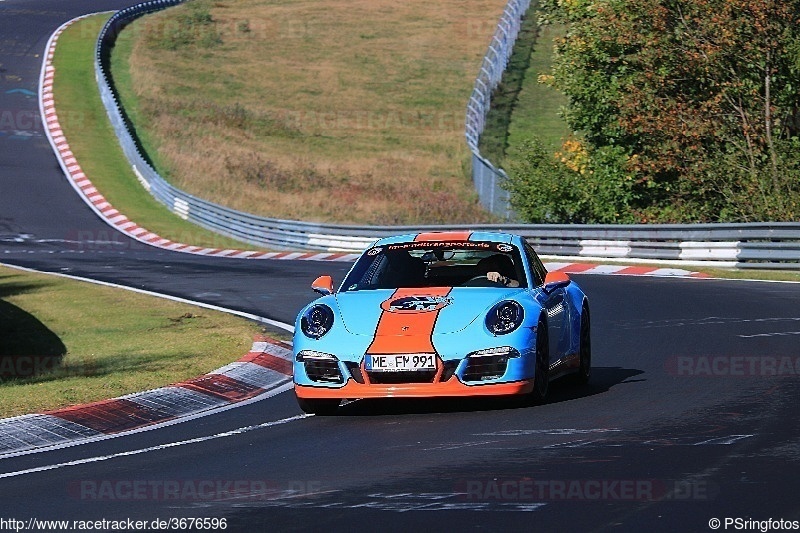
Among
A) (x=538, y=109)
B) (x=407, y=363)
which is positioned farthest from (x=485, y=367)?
(x=538, y=109)

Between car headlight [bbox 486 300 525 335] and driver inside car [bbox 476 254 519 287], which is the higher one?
driver inside car [bbox 476 254 519 287]

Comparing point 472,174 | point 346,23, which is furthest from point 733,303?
point 346,23

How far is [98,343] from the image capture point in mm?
16609

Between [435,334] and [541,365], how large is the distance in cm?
87

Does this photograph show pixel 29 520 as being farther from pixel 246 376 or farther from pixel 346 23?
pixel 346 23

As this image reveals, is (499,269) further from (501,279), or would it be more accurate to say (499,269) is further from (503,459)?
(503,459)

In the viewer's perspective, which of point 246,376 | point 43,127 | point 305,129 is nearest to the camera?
point 246,376

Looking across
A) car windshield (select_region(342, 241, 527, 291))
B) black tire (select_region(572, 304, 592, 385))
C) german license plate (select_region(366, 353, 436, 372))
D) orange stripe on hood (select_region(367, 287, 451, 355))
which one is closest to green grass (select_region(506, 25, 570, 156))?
black tire (select_region(572, 304, 592, 385))

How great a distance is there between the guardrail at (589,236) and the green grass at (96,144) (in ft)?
1.62

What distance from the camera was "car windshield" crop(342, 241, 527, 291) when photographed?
1112 centimetres

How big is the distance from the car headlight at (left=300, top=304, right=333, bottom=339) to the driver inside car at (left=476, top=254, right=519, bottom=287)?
55.5 inches

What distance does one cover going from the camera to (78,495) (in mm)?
7453

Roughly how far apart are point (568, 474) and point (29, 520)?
8.96ft

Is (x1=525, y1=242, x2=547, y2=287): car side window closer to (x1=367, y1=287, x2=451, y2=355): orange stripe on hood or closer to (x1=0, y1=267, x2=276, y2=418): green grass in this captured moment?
(x1=367, y1=287, x2=451, y2=355): orange stripe on hood
